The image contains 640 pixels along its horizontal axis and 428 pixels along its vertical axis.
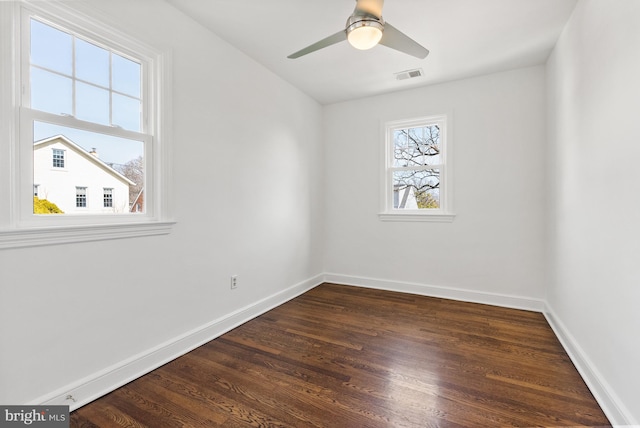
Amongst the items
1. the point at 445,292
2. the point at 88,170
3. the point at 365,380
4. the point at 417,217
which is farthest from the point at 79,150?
the point at 445,292

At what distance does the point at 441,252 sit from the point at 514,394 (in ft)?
6.61

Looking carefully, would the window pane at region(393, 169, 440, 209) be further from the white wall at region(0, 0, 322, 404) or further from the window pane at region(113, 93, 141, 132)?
the window pane at region(113, 93, 141, 132)

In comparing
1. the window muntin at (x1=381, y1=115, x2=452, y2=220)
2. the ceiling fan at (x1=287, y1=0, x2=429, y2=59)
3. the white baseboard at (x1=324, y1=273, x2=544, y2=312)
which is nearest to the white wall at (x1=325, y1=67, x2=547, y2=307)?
the white baseboard at (x1=324, y1=273, x2=544, y2=312)

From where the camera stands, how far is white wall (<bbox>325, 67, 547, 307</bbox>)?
324 cm

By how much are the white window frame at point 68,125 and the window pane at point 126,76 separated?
0.18ft

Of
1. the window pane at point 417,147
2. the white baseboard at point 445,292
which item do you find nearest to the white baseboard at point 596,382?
the white baseboard at point 445,292

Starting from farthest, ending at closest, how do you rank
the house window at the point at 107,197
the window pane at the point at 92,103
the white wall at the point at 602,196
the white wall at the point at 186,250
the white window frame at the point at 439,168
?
the white window frame at the point at 439,168 < the house window at the point at 107,197 < the window pane at the point at 92,103 < the white wall at the point at 186,250 < the white wall at the point at 602,196

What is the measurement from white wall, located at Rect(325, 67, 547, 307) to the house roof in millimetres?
2881

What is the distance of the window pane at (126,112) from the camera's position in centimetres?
199

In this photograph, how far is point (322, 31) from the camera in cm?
252

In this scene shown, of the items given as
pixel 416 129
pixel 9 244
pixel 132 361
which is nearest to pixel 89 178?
pixel 9 244

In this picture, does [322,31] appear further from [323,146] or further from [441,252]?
[441,252]

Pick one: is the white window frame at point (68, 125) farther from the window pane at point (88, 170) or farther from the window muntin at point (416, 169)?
the window muntin at point (416, 169)

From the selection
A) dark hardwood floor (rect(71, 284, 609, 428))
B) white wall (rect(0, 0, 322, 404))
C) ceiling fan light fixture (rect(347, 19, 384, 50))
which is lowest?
dark hardwood floor (rect(71, 284, 609, 428))
